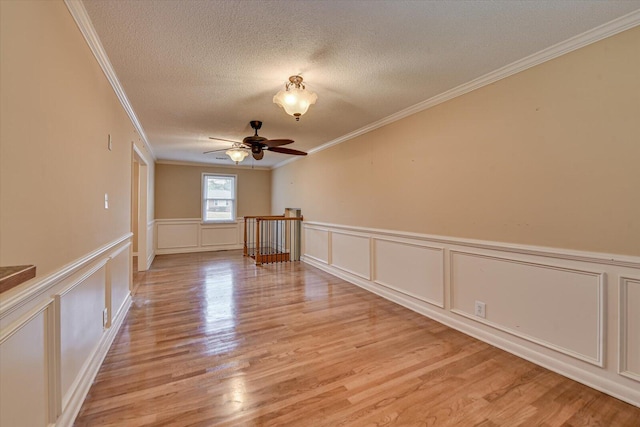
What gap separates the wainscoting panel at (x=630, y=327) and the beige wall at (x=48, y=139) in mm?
3287

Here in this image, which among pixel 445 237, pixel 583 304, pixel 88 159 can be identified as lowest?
pixel 583 304

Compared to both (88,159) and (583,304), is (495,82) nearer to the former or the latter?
(583,304)

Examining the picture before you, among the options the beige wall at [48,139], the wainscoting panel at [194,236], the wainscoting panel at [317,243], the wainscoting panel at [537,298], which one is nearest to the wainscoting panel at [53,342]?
the beige wall at [48,139]

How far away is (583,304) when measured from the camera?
1.99 meters

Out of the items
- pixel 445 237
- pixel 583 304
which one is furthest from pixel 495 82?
pixel 583 304

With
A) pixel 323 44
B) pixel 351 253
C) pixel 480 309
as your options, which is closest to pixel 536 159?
pixel 480 309

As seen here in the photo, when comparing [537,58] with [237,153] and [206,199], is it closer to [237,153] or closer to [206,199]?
[237,153]

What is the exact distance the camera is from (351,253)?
4.54 meters

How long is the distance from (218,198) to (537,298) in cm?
733

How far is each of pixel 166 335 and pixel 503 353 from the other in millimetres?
3072

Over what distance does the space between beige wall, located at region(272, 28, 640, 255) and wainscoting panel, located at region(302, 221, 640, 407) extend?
14 cm

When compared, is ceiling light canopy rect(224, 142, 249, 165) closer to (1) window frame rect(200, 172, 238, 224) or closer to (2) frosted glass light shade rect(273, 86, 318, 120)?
(2) frosted glass light shade rect(273, 86, 318, 120)

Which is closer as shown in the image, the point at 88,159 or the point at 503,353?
the point at 88,159

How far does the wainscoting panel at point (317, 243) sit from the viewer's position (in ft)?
17.4
